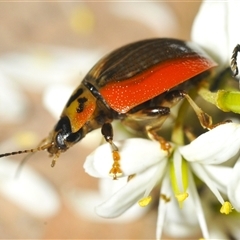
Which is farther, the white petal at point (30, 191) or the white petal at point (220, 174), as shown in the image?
the white petal at point (30, 191)

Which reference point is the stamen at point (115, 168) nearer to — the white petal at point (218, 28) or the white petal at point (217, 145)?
the white petal at point (217, 145)

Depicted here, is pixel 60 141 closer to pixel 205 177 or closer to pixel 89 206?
pixel 205 177

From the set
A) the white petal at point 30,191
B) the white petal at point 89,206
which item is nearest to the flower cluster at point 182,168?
the white petal at point 89,206

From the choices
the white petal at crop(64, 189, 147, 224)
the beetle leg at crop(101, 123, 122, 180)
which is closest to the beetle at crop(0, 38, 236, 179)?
the beetle leg at crop(101, 123, 122, 180)

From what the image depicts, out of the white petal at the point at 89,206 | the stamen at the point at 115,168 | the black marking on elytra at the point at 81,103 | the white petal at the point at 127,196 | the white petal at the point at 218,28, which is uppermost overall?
the white petal at the point at 218,28

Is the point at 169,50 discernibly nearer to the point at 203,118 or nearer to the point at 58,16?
the point at 203,118

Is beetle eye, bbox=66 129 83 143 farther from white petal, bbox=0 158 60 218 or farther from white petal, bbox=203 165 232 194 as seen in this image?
white petal, bbox=0 158 60 218

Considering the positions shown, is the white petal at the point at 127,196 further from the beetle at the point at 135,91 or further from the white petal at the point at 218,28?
the white petal at the point at 218,28

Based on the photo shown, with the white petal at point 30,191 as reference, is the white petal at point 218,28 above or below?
above
